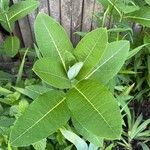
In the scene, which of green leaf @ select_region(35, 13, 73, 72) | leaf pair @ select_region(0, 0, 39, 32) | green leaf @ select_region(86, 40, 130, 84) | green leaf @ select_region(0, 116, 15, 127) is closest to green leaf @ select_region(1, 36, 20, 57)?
leaf pair @ select_region(0, 0, 39, 32)

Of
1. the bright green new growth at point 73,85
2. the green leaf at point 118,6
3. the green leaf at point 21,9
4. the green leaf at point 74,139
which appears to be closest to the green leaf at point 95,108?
the bright green new growth at point 73,85

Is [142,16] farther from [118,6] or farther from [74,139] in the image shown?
[74,139]

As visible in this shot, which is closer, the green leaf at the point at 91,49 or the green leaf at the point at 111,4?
the green leaf at the point at 91,49

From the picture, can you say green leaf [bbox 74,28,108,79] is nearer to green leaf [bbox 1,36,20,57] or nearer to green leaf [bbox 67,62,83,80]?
green leaf [bbox 67,62,83,80]

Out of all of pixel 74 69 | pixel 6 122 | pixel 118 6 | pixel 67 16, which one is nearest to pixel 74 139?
pixel 6 122

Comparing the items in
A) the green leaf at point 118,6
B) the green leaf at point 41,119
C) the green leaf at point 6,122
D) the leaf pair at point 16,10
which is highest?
the green leaf at point 118,6

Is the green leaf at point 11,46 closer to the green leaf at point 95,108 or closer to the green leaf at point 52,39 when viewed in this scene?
the green leaf at point 52,39
